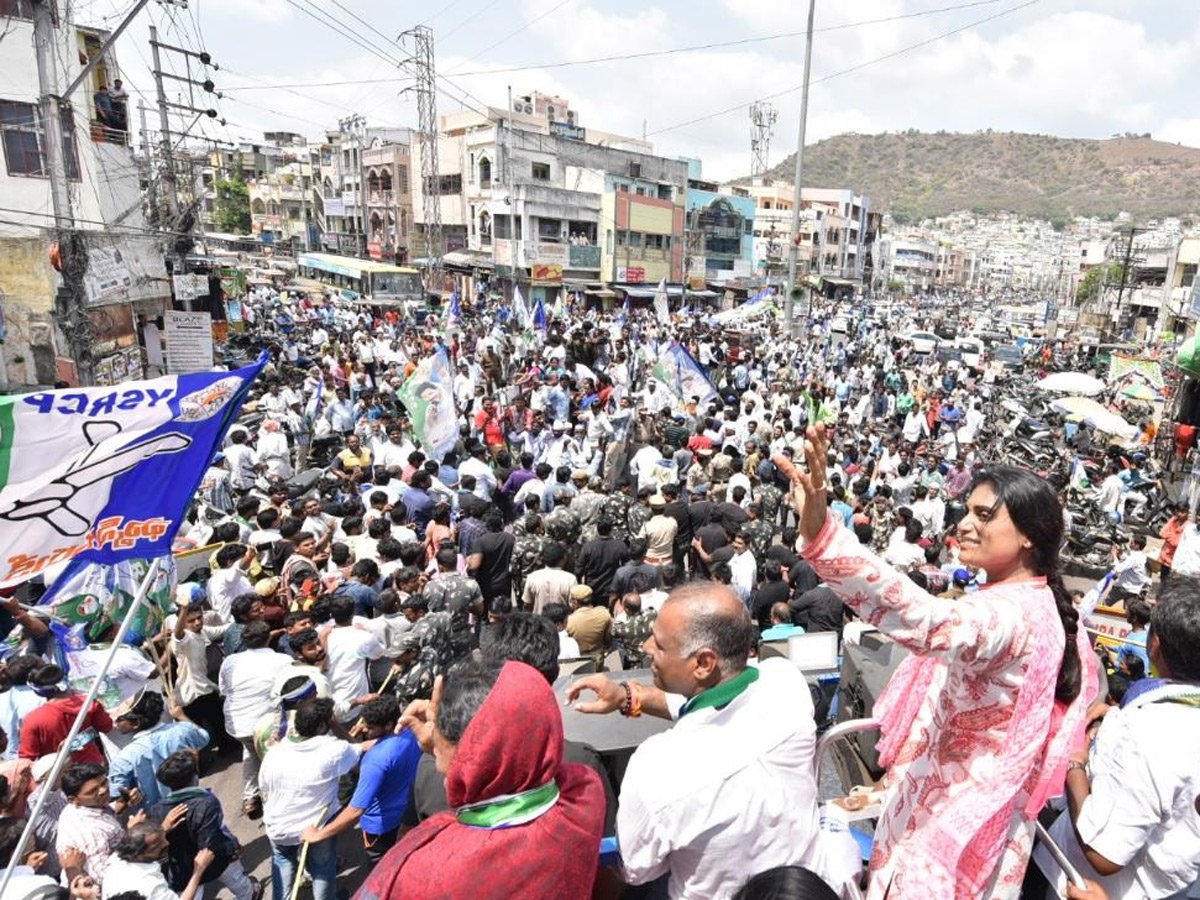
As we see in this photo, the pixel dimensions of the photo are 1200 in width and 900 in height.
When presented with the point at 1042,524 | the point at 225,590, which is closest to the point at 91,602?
the point at 225,590

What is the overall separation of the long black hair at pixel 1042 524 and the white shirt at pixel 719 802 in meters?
0.71

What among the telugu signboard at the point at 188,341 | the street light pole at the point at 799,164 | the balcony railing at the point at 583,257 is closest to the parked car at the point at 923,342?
the street light pole at the point at 799,164

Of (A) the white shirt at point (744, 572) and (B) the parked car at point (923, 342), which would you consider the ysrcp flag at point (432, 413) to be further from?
(B) the parked car at point (923, 342)

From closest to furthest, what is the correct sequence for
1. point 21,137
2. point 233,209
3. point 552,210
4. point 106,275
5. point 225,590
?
point 225,590 → point 21,137 → point 106,275 → point 552,210 → point 233,209

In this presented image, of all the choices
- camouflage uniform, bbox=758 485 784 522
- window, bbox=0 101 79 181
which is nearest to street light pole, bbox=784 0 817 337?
camouflage uniform, bbox=758 485 784 522

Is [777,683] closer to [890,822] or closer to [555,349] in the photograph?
[890,822]

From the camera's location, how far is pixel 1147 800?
1.80 m

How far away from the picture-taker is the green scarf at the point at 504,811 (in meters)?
1.52

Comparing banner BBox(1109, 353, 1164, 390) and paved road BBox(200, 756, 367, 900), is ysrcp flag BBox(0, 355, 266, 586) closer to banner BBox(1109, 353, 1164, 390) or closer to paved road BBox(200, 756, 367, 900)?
paved road BBox(200, 756, 367, 900)

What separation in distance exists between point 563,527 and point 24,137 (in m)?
16.5

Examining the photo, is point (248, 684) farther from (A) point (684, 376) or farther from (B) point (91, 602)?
(A) point (684, 376)

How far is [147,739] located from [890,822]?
359cm

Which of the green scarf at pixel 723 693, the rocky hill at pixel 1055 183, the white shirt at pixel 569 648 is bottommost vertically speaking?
the white shirt at pixel 569 648

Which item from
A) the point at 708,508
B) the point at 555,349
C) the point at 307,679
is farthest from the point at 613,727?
the point at 555,349
